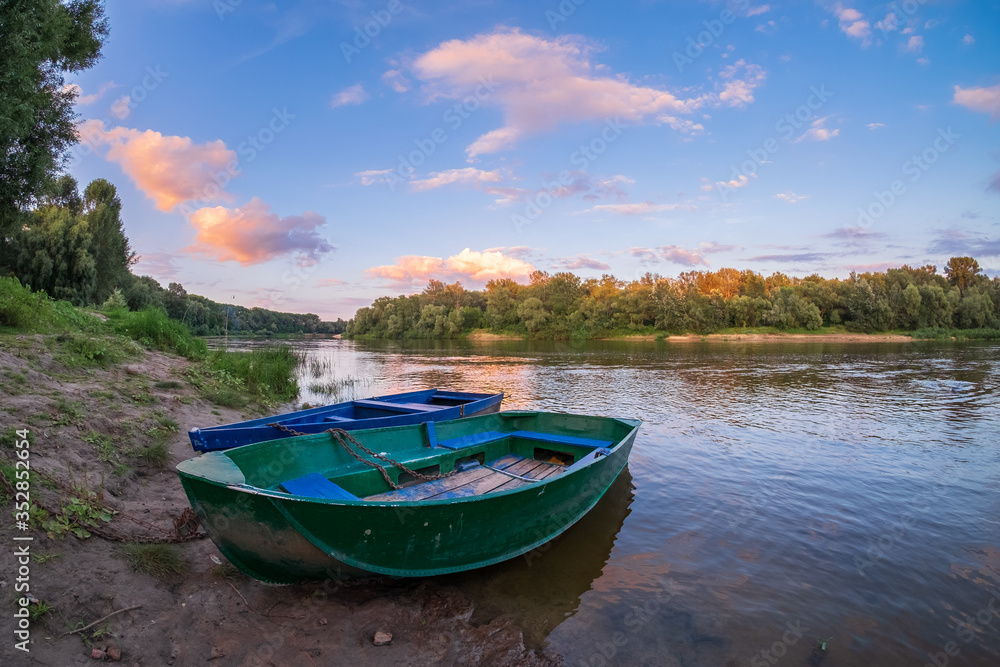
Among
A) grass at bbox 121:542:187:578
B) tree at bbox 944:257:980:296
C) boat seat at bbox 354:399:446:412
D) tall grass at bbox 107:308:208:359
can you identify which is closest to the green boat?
grass at bbox 121:542:187:578

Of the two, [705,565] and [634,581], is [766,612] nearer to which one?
[705,565]

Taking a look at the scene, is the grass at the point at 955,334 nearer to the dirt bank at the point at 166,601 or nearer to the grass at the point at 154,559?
the dirt bank at the point at 166,601

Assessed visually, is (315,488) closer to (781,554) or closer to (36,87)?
(781,554)

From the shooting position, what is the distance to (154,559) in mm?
4180

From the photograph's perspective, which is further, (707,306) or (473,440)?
(707,306)

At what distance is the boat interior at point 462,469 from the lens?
17.7 feet

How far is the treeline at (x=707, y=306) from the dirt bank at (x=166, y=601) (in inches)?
2997

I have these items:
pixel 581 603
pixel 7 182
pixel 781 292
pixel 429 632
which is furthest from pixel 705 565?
pixel 781 292

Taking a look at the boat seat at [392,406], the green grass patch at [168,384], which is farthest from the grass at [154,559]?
the green grass patch at [168,384]

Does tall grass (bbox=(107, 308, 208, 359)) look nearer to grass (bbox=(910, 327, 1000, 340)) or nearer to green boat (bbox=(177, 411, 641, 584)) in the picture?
green boat (bbox=(177, 411, 641, 584))

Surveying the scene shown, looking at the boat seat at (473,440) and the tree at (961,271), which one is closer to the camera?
the boat seat at (473,440)

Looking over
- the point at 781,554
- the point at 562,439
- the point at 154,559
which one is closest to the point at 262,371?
the point at 562,439

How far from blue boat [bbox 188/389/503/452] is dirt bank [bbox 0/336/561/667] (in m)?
0.71

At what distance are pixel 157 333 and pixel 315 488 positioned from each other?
12.1 m
